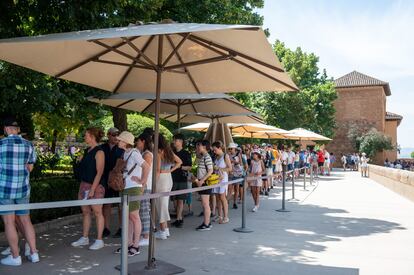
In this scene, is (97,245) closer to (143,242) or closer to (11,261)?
(143,242)

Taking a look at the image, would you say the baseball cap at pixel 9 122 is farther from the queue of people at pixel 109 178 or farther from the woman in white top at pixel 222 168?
the woman in white top at pixel 222 168

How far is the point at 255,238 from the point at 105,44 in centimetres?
415

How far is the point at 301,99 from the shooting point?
32.4 meters

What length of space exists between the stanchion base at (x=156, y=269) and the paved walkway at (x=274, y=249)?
0.53ft

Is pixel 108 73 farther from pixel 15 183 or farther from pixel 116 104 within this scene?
pixel 116 104

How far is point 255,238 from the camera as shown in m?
7.17

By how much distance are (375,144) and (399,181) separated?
33.9 metres

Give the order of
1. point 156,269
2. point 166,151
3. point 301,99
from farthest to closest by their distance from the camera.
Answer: point 301,99 < point 166,151 < point 156,269

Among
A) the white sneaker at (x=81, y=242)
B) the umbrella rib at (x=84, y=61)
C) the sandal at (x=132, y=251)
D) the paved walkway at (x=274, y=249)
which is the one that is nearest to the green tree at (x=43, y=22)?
the umbrella rib at (x=84, y=61)

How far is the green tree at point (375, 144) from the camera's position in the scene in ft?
156

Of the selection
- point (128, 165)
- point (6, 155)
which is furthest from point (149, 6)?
point (6, 155)

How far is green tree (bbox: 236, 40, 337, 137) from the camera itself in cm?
3116

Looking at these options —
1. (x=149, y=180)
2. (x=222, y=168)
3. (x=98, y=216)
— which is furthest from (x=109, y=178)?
(x=222, y=168)

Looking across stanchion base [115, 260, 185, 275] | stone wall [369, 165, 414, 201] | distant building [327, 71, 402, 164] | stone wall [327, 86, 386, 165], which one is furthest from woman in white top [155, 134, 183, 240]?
stone wall [327, 86, 386, 165]
